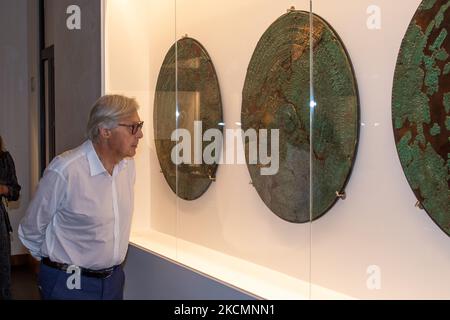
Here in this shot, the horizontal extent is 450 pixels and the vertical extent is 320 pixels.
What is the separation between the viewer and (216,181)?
3.18 meters

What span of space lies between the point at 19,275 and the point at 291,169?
4.64 m

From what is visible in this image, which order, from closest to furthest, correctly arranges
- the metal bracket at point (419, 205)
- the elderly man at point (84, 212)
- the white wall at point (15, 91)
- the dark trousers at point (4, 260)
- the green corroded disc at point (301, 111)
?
the metal bracket at point (419, 205) → the green corroded disc at point (301, 111) → the elderly man at point (84, 212) → the dark trousers at point (4, 260) → the white wall at point (15, 91)

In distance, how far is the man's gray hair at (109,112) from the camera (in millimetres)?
2414

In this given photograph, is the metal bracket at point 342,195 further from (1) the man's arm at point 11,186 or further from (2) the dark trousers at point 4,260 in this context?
(1) the man's arm at point 11,186

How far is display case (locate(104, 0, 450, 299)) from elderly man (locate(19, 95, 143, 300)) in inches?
23.0

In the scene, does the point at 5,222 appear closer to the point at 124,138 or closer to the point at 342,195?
the point at 124,138

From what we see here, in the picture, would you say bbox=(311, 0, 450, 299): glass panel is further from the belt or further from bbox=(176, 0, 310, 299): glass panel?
the belt

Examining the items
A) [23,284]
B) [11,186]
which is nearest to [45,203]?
[11,186]

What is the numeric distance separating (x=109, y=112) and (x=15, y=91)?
15.1ft

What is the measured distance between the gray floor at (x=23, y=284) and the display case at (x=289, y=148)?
2.10 metres

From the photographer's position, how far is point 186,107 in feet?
11.2

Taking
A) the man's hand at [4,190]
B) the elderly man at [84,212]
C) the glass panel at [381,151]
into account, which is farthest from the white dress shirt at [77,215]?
the man's hand at [4,190]

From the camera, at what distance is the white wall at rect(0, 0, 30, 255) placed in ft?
21.2
